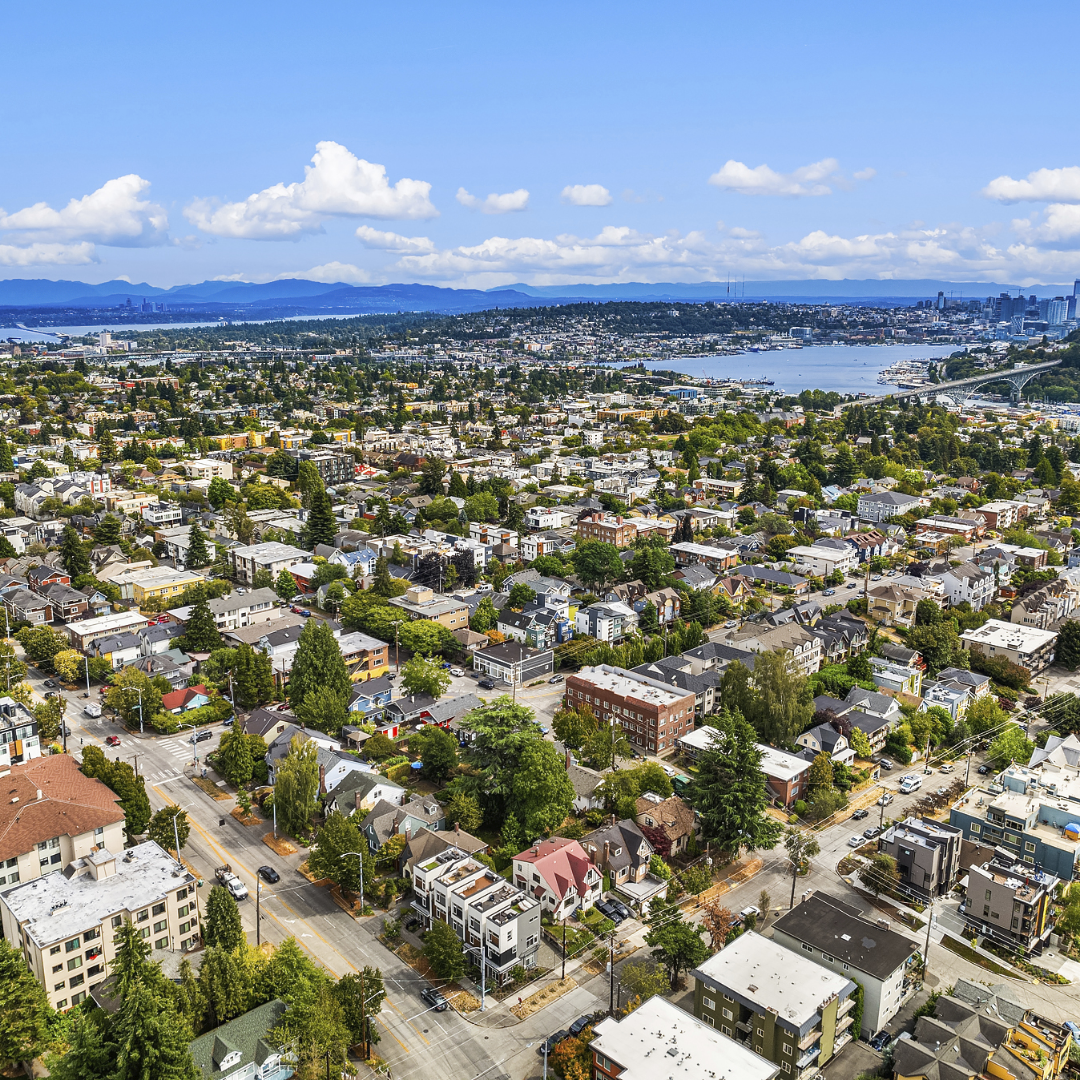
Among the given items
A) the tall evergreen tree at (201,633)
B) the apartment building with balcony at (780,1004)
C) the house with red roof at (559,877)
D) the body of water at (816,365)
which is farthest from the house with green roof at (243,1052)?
the body of water at (816,365)

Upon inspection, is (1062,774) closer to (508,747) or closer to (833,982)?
(833,982)

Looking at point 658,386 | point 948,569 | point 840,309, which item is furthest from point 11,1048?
point 840,309

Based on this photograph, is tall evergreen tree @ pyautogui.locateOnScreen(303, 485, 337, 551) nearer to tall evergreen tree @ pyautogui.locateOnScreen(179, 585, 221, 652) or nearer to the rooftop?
tall evergreen tree @ pyautogui.locateOnScreen(179, 585, 221, 652)

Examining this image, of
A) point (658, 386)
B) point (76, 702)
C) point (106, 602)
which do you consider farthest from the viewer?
point (658, 386)

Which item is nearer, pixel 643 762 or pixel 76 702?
pixel 643 762

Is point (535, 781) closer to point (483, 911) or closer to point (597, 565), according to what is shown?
point (483, 911)
